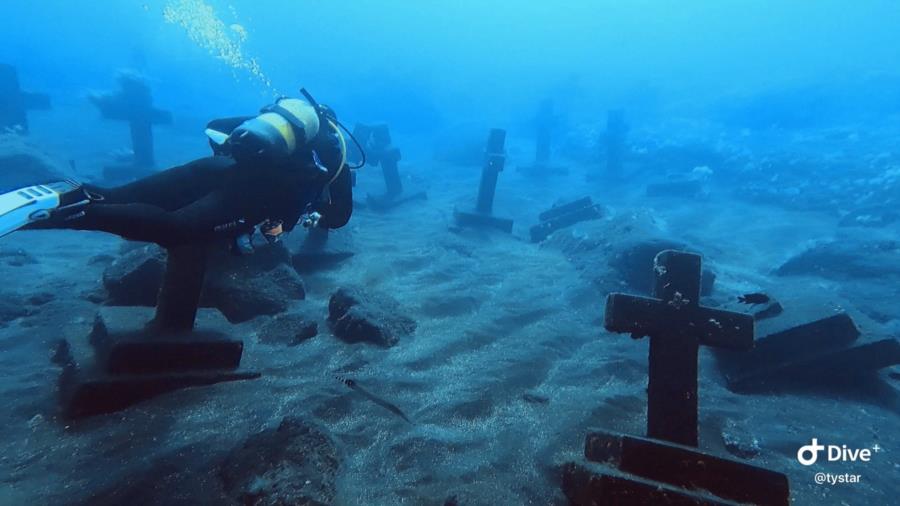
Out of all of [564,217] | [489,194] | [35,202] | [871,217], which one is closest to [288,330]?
[35,202]

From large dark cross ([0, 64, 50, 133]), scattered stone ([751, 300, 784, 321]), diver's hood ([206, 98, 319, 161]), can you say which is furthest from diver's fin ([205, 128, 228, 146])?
large dark cross ([0, 64, 50, 133])

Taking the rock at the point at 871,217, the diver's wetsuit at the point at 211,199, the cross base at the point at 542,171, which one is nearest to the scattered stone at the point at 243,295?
the diver's wetsuit at the point at 211,199

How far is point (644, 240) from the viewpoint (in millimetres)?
7898

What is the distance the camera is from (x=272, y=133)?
3293 mm

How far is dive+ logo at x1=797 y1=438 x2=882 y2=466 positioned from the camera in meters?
3.18

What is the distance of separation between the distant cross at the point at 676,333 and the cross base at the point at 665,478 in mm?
356

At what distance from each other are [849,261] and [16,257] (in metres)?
15.2

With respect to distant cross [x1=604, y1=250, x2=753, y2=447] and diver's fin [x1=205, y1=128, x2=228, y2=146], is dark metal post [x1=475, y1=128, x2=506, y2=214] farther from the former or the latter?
distant cross [x1=604, y1=250, x2=753, y2=447]

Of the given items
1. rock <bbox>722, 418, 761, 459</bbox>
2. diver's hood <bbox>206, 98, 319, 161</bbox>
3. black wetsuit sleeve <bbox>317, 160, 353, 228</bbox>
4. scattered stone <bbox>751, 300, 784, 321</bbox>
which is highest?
diver's hood <bbox>206, 98, 319, 161</bbox>

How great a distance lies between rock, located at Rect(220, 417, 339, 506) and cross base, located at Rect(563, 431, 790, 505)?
1380mm

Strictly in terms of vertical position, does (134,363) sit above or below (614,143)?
below

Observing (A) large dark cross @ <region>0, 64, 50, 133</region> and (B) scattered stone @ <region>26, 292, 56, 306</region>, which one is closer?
(B) scattered stone @ <region>26, 292, 56, 306</region>

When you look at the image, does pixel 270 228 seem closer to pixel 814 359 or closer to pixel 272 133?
pixel 272 133

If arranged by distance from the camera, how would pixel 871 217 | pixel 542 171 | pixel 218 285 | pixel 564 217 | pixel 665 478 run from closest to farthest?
pixel 665 478
pixel 218 285
pixel 564 217
pixel 871 217
pixel 542 171
